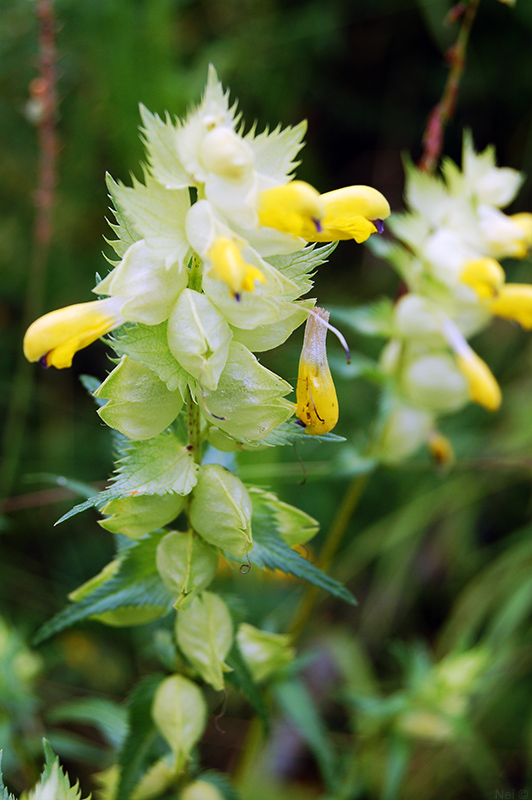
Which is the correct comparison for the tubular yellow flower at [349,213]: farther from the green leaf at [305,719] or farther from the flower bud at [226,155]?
the green leaf at [305,719]

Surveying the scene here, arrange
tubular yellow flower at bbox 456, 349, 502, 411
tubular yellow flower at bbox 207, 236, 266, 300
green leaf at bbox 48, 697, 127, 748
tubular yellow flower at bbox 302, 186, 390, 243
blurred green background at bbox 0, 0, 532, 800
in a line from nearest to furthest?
tubular yellow flower at bbox 207, 236, 266, 300 → tubular yellow flower at bbox 302, 186, 390, 243 → green leaf at bbox 48, 697, 127, 748 → tubular yellow flower at bbox 456, 349, 502, 411 → blurred green background at bbox 0, 0, 532, 800

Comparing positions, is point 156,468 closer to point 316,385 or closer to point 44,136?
point 316,385

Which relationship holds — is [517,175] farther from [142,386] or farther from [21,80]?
[21,80]

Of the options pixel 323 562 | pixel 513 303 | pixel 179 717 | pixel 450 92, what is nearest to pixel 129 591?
pixel 179 717

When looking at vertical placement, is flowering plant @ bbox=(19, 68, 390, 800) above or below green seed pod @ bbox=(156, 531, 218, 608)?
above

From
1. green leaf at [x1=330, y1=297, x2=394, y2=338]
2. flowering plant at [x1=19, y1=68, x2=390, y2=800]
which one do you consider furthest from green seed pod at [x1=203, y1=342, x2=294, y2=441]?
green leaf at [x1=330, y1=297, x2=394, y2=338]

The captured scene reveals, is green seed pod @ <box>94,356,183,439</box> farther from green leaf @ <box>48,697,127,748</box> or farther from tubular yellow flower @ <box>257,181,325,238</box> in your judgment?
green leaf @ <box>48,697,127,748</box>

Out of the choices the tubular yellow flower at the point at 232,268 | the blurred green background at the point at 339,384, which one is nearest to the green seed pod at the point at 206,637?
the tubular yellow flower at the point at 232,268
